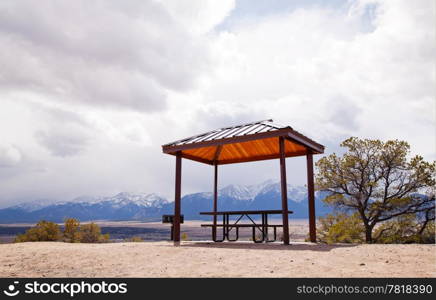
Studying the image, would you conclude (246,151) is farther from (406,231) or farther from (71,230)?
(71,230)

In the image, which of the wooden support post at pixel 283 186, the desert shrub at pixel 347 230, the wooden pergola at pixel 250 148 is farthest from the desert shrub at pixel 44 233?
the wooden support post at pixel 283 186

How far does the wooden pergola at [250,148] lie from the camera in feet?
35.2

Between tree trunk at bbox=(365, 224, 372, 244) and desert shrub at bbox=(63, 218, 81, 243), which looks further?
desert shrub at bbox=(63, 218, 81, 243)

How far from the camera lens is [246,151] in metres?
14.5

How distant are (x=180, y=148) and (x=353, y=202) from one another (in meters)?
11.0

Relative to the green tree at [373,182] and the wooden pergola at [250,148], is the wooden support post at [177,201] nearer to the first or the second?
the wooden pergola at [250,148]

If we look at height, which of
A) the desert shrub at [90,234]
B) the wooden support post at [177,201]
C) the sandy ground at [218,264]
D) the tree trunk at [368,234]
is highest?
the wooden support post at [177,201]

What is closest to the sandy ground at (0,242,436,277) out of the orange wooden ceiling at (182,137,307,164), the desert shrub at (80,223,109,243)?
the orange wooden ceiling at (182,137,307,164)

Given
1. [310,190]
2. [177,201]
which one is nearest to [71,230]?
[177,201]

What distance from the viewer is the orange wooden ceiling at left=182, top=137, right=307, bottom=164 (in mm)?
13367

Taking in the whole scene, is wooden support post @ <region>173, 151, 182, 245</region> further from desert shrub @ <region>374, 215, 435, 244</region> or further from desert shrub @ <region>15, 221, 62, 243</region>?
→ desert shrub @ <region>15, 221, 62, 243</region>

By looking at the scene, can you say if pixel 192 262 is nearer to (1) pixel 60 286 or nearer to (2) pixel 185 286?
(2) pixel 185 286

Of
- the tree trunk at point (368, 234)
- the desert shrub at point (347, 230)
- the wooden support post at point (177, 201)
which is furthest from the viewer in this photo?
the desert shrub at point (347, 230)

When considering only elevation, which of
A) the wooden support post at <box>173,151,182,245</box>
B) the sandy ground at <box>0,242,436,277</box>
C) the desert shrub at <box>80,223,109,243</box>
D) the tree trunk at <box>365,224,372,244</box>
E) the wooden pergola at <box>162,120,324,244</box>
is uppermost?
the wooden pergola at <box>162,120,324,244</box>
